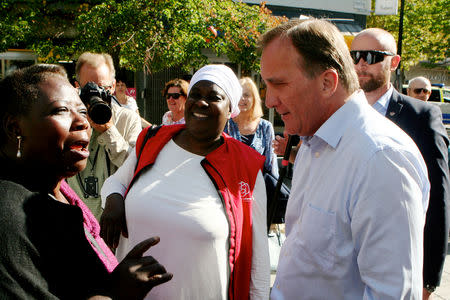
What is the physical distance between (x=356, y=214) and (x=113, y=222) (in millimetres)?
1263

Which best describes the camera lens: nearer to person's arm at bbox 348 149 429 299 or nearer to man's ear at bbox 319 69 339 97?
man's ear at bbox 319 69 339 97

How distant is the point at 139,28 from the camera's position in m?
7.46

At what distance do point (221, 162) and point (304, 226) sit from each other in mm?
746

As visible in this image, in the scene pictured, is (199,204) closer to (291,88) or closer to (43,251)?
(291,88)

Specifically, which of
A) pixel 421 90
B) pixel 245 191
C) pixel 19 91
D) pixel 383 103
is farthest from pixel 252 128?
pixel 421 90

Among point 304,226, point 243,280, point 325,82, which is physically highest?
point 325,82

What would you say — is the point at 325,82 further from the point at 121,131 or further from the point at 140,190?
the point at 121,131

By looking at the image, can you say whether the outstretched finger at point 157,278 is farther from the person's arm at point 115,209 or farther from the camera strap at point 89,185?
the camera strap at point 89,185

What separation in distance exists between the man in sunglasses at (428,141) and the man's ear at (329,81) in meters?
1.30

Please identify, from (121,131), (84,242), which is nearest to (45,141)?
(84,242)

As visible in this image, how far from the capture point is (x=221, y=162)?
212cm

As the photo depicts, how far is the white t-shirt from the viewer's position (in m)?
1.91

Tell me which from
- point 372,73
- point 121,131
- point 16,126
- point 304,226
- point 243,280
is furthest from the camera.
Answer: point 121,131

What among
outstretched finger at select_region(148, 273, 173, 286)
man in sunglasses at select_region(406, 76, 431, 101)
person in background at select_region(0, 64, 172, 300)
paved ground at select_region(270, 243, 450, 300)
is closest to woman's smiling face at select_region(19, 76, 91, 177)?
person in background at select_region(0, 64, 172, 300)
